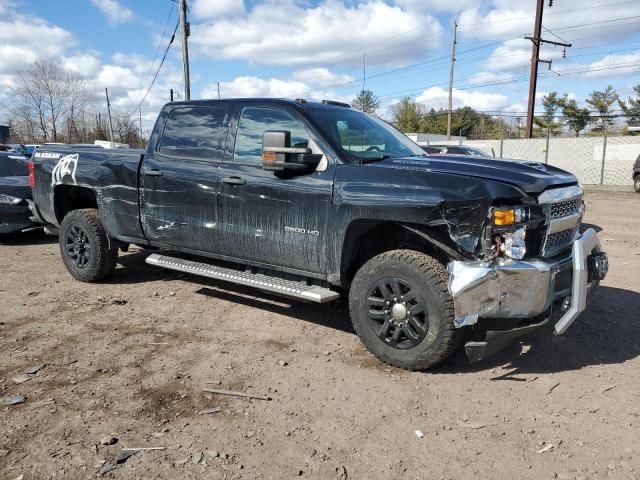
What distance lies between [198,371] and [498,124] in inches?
2921

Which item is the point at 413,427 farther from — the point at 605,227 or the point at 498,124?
the point at 498,124

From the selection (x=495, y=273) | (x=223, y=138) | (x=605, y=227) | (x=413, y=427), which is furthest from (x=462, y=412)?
(x=605, y=227)

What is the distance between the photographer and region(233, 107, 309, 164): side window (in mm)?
4395

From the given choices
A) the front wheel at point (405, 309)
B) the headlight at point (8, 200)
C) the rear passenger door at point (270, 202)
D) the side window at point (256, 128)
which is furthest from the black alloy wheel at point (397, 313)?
the headlight at point (8, 200)

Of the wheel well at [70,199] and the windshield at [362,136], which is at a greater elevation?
the windshield at [362,136]

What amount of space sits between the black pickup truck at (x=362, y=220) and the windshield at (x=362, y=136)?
17 millimetres

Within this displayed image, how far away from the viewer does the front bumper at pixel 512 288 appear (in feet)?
11.0

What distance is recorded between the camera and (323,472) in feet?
8.71

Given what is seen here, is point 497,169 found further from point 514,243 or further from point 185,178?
point 185,178

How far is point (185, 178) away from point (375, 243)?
197 centimetres

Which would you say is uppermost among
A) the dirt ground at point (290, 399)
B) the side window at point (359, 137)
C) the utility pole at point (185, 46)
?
the utility pole at point (185, 46)

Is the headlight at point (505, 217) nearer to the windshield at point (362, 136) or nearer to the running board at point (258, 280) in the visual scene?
the windshield at point (362, 136)

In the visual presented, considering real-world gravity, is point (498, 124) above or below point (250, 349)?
above

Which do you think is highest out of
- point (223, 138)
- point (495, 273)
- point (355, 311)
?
point (223, 138)
